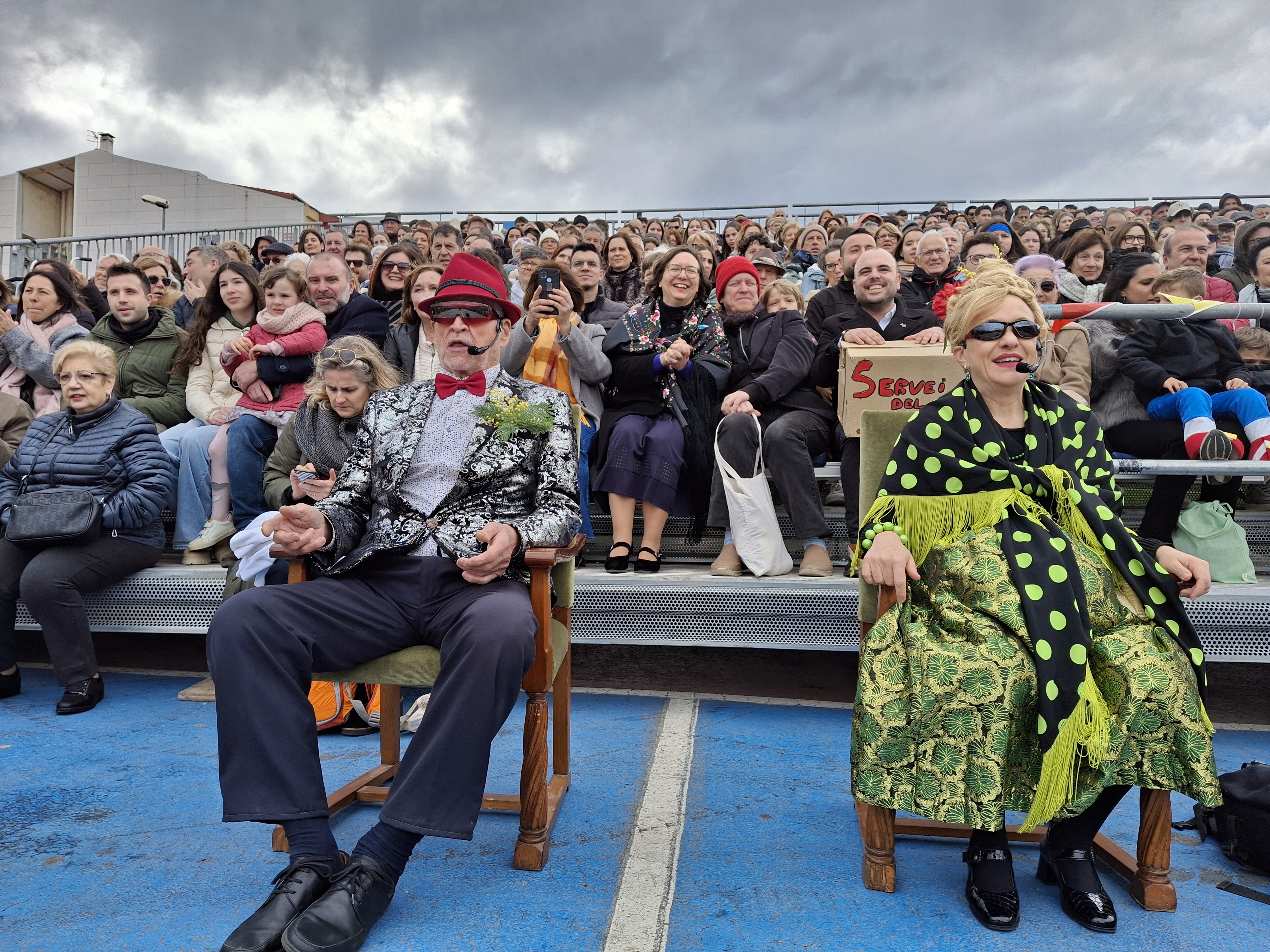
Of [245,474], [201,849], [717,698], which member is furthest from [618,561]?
[201,849]

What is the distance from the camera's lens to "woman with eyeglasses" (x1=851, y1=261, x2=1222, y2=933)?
2025 millimetres

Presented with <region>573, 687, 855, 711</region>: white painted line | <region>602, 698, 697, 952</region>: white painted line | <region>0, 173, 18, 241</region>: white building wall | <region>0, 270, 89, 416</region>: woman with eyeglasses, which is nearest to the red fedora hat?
<region>602, 698, 697, 952</region>: white painted line

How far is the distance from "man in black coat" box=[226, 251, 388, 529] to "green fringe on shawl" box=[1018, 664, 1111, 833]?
3.65 metres

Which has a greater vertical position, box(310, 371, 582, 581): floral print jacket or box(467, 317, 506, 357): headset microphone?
box(467, 317, 506, 357): headset microphone

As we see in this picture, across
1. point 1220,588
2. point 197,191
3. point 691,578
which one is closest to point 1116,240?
point 1220,588

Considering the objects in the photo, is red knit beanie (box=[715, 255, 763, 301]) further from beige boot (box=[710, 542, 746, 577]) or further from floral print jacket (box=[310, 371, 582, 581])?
floral print jacket (box=[310, 371, 582, 581])

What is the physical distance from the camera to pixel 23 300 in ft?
16.4

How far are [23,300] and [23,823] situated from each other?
376cm

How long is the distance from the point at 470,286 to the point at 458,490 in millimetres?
666

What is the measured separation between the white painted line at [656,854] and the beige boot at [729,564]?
73 centimetres

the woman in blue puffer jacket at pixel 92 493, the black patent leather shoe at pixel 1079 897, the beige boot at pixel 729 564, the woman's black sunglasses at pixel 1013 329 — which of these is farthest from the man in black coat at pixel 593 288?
the black patent leather shoe at pixel 1079 897

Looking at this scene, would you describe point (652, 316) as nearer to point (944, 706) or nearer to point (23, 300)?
point (944, 706)

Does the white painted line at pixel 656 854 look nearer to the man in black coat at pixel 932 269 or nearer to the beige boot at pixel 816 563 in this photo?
the beige boot at pixel 816 563

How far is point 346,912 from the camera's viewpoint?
1850 mm
